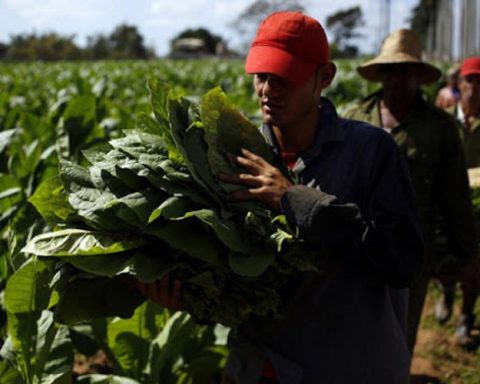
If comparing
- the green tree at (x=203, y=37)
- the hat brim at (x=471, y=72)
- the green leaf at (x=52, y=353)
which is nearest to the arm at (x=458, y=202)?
the hat brim at (x=471, y=72)

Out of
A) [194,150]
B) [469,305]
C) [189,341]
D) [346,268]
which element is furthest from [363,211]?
[469,305]

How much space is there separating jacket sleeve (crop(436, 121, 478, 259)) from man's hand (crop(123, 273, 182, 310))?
156cm

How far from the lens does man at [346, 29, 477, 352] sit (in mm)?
3387

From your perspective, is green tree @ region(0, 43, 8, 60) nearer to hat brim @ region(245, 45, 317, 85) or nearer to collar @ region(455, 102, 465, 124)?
collar @ region(455, 102, 465, 124)

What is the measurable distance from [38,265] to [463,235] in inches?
72.1

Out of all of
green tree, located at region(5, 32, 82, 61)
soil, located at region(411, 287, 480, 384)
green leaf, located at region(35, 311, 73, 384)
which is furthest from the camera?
green tree, located at region(5, 32, 82, 61)

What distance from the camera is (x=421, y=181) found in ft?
11.2

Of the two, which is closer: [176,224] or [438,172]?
[176,224]

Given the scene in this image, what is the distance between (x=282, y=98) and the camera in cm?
220

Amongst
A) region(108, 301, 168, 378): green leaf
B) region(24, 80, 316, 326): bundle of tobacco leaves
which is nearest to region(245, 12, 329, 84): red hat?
region(24, 80, 316, 326): bundle of tobacco leaves

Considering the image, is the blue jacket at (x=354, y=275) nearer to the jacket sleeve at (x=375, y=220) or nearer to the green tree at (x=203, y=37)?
the jacket sleeve at (x=375, y=220)

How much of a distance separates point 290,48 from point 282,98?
5.4 inches

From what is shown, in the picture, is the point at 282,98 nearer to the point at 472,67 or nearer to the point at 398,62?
the point at 398,62

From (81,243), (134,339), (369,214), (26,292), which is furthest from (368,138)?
(134,339)
